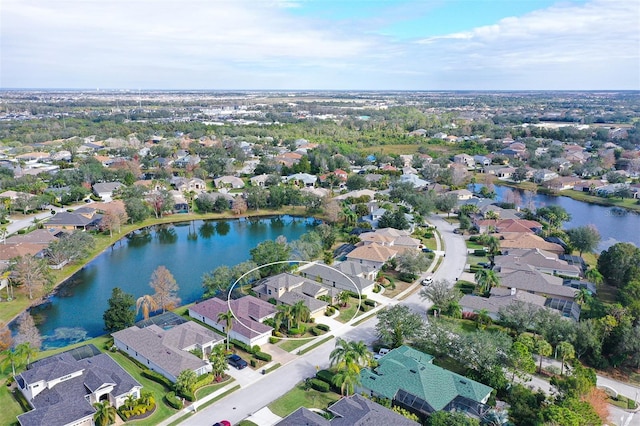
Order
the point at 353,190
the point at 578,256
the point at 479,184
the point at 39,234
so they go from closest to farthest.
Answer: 1. the point at 578,256
2. the point at 39,234
3. the point at 353,190
4. the point at 479,184

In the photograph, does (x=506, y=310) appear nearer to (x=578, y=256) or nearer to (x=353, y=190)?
(x=578, y=256)

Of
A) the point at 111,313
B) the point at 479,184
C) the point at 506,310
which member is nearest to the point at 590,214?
the point at 479,184

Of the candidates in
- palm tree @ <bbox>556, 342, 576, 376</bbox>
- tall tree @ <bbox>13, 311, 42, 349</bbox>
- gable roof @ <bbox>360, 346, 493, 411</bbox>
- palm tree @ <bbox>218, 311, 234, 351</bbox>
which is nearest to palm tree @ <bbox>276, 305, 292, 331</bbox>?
palm tree @ <bbox>218, 311, 234, 351</bbox>

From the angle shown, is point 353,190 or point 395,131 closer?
point 353,190

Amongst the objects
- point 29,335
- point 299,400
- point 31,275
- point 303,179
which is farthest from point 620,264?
point 303,179

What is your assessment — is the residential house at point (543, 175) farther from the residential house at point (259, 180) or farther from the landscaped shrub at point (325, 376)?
the landscaped shrub at point (325, 376)

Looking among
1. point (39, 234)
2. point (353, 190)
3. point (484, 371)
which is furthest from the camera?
point (353, 190)
